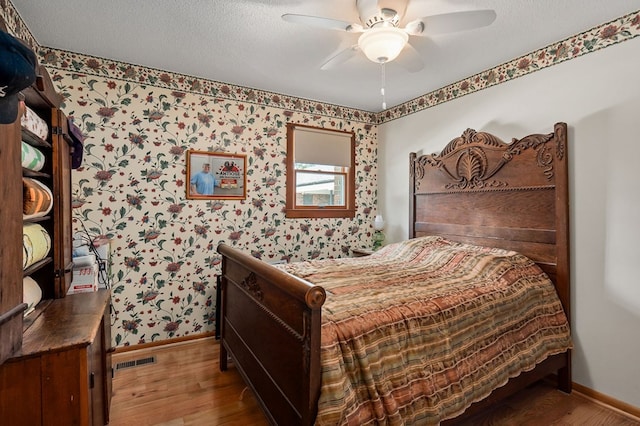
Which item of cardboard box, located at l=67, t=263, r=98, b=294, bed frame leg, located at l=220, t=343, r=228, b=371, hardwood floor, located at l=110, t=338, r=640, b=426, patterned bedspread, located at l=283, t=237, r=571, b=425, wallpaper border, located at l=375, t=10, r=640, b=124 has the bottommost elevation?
hardwood floor, located at l=110, t=338, r=640, b=426

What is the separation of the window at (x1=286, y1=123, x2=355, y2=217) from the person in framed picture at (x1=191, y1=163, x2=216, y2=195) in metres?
0.84

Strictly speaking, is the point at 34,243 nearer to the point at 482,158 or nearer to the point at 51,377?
the point at 51,377

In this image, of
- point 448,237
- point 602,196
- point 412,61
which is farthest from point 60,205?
point 602,196

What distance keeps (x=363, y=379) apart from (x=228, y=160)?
255 cm

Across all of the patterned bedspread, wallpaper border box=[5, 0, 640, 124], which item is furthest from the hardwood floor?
wallpaper border box=[5, 0, 640, 124]

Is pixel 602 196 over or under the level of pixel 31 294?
over

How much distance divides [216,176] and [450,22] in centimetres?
240

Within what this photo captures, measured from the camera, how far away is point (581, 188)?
2.35m

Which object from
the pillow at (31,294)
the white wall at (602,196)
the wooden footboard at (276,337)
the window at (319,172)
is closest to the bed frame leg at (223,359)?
the wooden footboard at (276,337)

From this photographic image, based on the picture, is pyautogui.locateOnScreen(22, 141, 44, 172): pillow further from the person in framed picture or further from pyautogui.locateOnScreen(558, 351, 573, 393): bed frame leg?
pyautogui.locateOnScreen(558, 351, 573, 393): bed frame leg

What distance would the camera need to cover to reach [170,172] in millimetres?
3078

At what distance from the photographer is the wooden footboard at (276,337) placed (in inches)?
52.2

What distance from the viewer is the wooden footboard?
52.2 inches

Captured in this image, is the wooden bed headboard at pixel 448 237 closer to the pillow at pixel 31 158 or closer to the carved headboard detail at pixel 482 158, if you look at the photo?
the carved headboard detail at pixel 482 158
